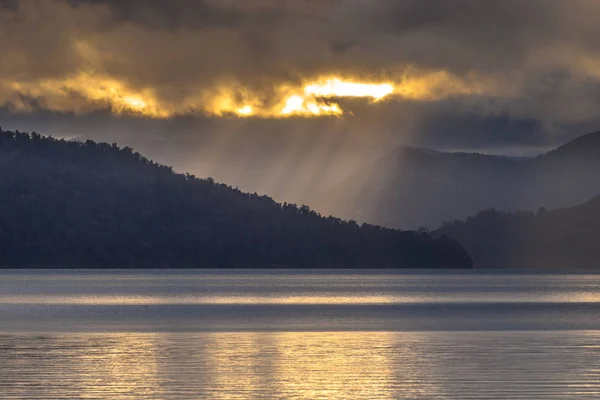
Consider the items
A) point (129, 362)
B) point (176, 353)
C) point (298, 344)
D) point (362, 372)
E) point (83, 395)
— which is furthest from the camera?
point (298, 344)

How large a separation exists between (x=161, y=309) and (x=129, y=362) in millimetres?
79938

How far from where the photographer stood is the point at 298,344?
83812 mm

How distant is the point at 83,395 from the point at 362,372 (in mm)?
14878

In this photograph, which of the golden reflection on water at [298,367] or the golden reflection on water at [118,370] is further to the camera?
the golden reflection on water at [118,370]

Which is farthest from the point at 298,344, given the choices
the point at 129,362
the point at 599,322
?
the point at 599,322

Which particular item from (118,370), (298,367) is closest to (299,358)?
(298,367)

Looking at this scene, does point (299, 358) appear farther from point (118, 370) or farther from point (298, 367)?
point (118, 370)

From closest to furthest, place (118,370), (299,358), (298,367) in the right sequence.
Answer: (118,370)
(298,367)
(299,358)

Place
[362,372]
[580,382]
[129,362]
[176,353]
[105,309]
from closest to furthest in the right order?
[580,382]
[362,372]
[129,362]
[176,353]
[105,309]

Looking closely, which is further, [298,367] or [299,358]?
[299,358]

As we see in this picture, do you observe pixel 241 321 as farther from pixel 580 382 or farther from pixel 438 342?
pixel 580 382

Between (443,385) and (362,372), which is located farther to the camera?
(362,372)

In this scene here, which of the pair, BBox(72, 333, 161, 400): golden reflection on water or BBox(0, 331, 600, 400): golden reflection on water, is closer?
BBox(0, 331, 600, 400): golden reflection on water

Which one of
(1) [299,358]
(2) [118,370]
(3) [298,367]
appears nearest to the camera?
(2) [118,370]
